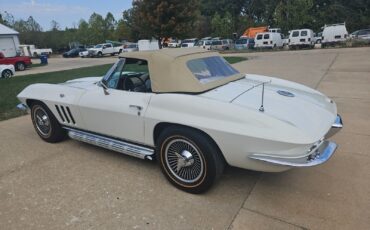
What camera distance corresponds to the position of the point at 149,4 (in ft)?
78.5

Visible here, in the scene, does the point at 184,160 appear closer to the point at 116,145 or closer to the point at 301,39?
the point at 116,145

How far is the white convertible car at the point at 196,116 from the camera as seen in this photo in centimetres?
266

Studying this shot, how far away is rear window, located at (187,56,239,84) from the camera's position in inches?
136

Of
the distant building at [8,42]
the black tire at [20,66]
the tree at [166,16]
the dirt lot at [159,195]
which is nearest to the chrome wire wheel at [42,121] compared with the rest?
the dirt lot at [159,195]

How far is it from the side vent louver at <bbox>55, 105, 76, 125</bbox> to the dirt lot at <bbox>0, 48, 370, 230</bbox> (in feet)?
1.54

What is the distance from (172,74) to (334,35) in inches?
1095

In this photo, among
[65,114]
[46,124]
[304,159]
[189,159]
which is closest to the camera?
[304,159]

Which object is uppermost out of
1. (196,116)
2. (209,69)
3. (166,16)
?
(166,16)

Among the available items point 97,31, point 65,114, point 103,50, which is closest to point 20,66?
point 103,50

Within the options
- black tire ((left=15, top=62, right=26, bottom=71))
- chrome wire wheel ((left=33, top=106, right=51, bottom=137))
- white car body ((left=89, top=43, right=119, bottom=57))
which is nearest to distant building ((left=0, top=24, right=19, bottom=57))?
black tire ((left=15, top=62, right=26, bottom=71))

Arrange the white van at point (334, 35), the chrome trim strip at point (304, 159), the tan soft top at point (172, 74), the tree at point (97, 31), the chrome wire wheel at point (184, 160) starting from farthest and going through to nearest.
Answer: the tree at point (97, 31) → the white van at point (334, 35) → the tan soft top at point (172, 74) → the chrome wire wheel at point (184, 160) → the chrome trim strip at point (304, 159)

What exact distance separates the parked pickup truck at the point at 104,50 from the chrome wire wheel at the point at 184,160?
3677 cm

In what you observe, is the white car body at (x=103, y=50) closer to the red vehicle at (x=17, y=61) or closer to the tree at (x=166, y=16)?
the tree at (x=166, y=16)

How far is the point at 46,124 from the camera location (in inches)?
182
